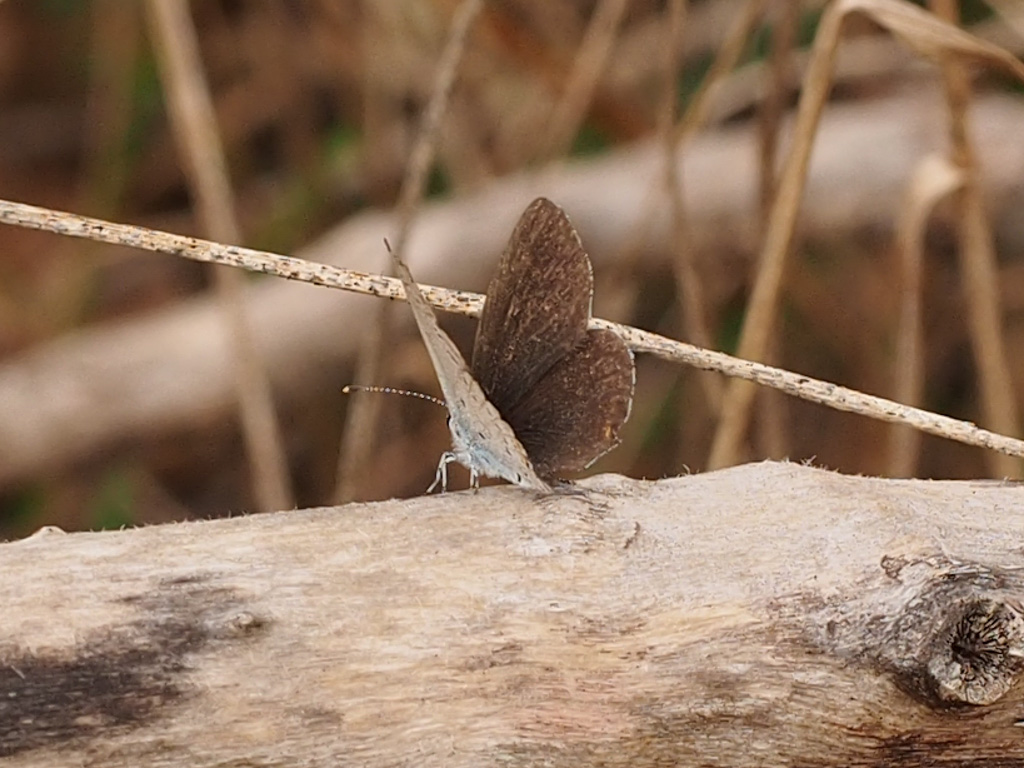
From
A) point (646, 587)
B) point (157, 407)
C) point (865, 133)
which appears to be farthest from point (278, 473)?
point (865, 133)

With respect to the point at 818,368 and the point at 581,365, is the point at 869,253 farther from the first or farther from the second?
the point at 581,365

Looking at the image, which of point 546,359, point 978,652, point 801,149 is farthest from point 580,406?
point 801,149

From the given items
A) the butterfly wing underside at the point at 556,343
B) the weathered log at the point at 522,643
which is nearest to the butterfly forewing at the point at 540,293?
the butterfly wing underside at the point at 556,343

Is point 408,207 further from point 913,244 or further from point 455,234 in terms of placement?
point 455,234

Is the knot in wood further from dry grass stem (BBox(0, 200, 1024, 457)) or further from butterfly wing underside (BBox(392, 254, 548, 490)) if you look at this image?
butterfly wing underside (BBox(392, 254, 548, 490))

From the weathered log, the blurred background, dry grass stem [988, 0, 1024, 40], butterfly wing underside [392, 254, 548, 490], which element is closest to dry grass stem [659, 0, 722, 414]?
the blurred background
